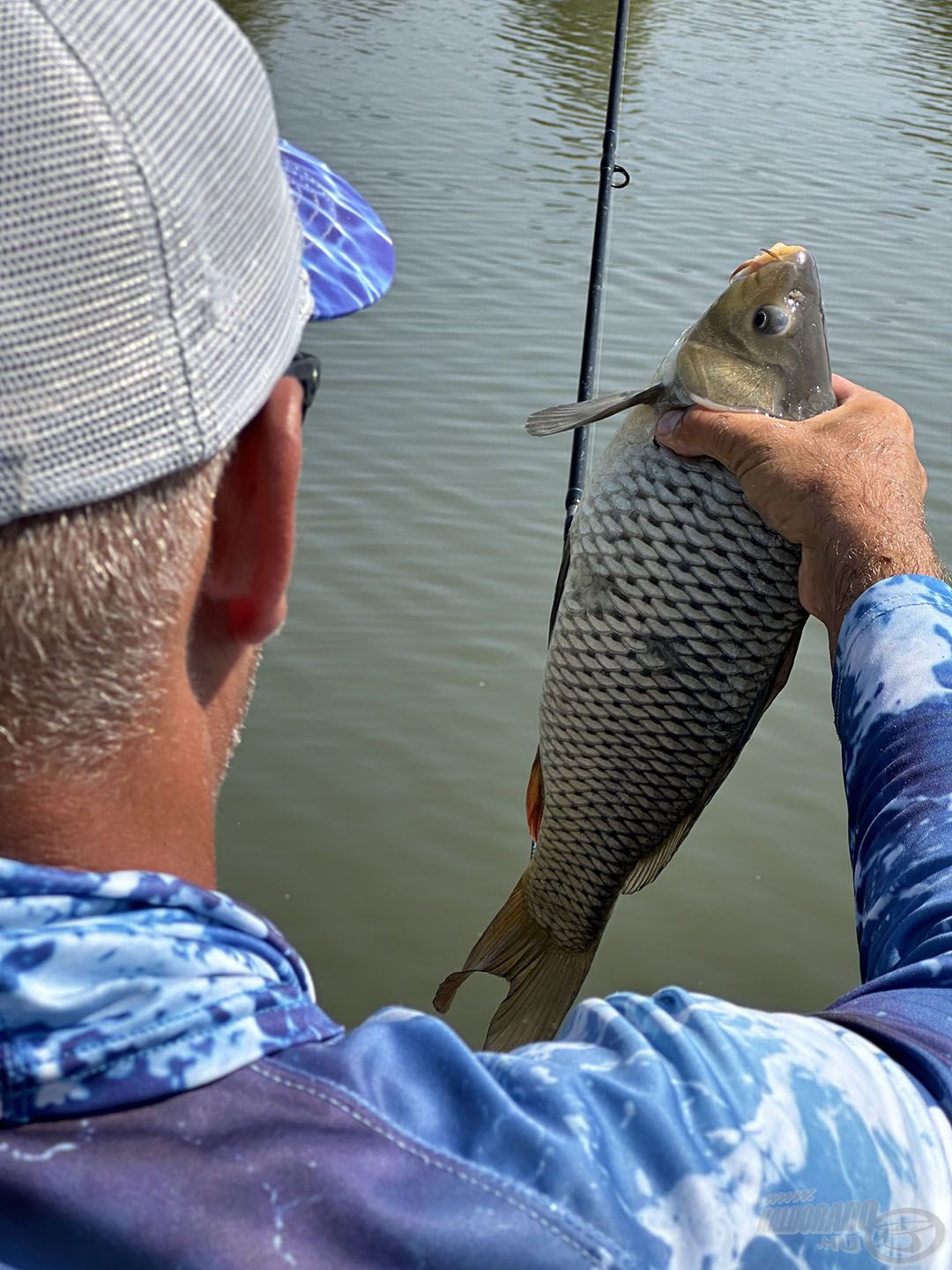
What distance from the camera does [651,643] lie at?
2404 millimetres

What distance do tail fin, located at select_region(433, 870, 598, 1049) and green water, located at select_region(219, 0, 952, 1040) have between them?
39.8 inches

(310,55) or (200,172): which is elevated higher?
(200,172)

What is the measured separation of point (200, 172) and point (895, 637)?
1.06 m

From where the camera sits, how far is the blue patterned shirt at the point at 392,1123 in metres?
0.82

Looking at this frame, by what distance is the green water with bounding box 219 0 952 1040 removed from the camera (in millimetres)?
3959

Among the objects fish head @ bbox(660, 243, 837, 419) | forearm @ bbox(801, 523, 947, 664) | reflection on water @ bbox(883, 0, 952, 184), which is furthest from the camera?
reflection on water @ bbox(883, 0, 952, 184)

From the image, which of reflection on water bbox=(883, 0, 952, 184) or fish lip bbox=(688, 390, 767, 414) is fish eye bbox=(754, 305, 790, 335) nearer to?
fish lip bbox=(688, 390, 767, 414)

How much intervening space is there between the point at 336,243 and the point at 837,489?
0.88m

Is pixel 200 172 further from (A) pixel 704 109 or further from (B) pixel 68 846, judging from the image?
(A) pixel 704 109

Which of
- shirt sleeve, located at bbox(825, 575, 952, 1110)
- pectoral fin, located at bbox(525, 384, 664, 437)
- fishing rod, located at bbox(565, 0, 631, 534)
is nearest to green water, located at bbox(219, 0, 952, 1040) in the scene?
fishing rod, located at bbox(565, 0, 631, 534)

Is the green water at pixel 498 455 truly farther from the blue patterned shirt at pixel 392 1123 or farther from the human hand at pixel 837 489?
the blue patterned shirt at pixel 392 1123

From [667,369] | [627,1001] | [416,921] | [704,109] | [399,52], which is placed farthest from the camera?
[399,52]

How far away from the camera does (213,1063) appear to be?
842 mm

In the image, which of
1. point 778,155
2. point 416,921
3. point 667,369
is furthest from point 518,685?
point 778,155
